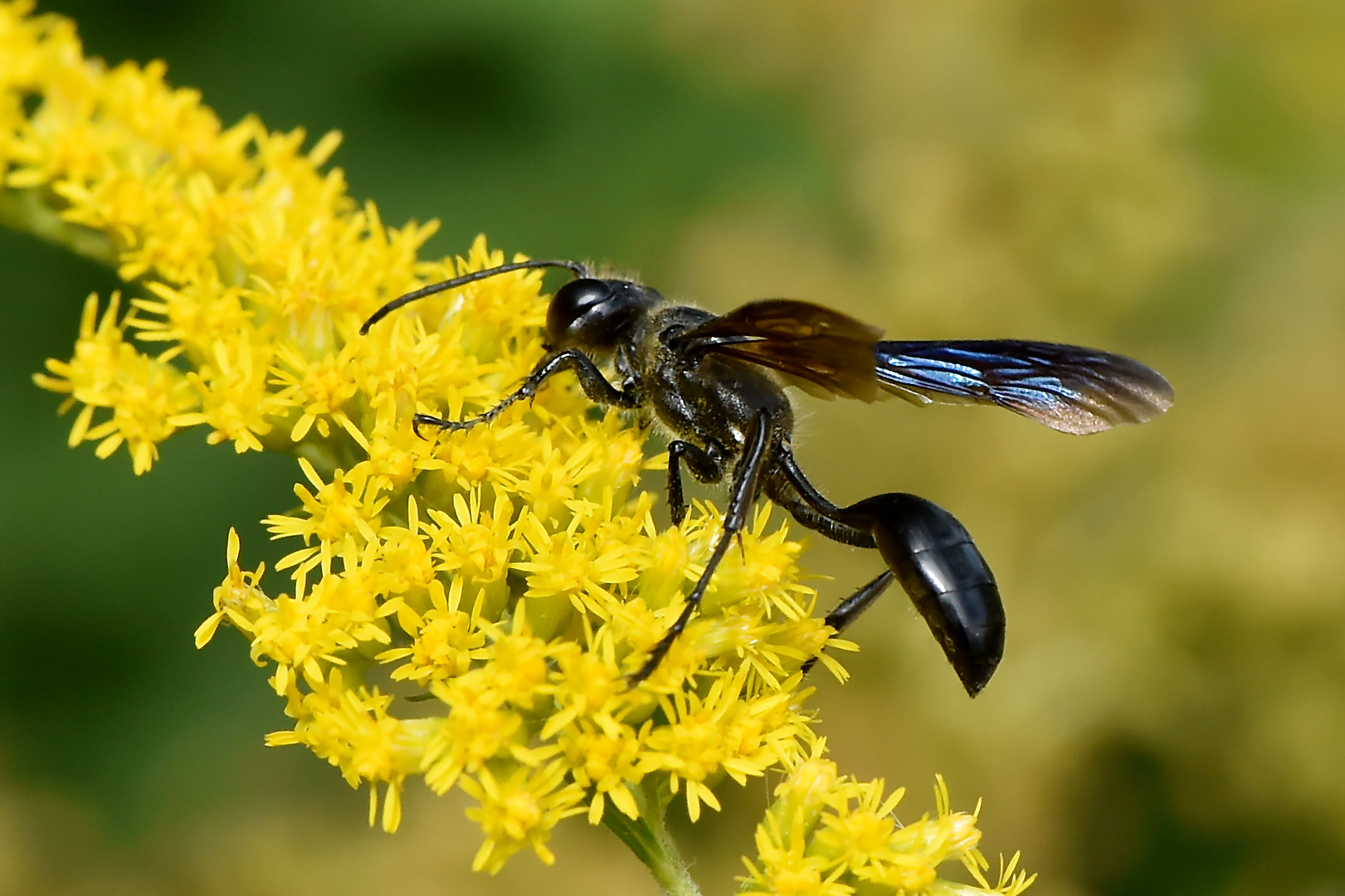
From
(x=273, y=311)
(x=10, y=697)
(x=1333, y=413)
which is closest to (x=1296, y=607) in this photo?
(x=1333, y=413)

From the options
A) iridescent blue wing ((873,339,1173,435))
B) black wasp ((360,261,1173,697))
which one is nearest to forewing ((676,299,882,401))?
black wasp ((360,261,1173,697))

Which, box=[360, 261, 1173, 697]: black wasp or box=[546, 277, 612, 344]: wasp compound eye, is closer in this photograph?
box=[360, 261, 1173, 697]: black wasp

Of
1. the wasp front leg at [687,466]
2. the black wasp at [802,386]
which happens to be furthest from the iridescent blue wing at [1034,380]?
the wasp front leg at [687,466]

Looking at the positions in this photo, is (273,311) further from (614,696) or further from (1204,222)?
(1204,222)

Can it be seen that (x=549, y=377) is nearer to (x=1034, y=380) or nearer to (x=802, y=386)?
(x=802, y=386)

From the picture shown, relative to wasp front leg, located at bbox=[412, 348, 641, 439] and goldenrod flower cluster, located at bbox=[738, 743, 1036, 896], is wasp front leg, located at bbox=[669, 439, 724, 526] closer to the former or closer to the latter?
wasp front leg, located at bbox=[412, 348, 641, 439]

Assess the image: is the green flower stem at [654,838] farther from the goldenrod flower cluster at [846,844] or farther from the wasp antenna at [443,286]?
the wasp antenna at [443,286]
